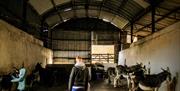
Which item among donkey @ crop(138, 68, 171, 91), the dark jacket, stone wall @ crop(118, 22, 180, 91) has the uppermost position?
stone wall @ crop(118, 22, 180, 91)

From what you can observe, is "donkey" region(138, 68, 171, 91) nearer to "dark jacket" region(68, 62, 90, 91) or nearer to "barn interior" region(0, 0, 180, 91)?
"barn interior" region(0, 0, 180, 91)

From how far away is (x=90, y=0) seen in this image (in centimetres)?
2175

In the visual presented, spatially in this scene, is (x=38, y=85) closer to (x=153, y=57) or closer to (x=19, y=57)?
(x=19, y=57)

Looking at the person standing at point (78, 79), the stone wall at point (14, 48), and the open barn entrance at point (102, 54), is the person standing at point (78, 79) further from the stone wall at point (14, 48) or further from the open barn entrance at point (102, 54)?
the open barn entrance at point (102, 54)

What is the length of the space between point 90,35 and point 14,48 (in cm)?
1586

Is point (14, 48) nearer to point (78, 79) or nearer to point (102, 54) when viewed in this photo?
point (78, 79)

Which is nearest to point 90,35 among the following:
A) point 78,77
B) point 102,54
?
point 102,54

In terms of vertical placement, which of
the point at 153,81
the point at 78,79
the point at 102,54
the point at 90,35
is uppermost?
the point at 90,35

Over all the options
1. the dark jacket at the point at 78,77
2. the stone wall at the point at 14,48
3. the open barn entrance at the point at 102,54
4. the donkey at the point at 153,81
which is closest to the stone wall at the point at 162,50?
the donkey at the point at 153,81

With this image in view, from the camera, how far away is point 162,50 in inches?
486

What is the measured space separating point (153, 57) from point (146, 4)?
366cm

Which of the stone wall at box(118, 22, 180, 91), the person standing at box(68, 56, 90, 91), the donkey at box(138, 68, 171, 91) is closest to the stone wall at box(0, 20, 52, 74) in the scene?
the person standing at box(68, 56, 90, 91)

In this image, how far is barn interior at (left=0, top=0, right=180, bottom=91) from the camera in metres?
11.8

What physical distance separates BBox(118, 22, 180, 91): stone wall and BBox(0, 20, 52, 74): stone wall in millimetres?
5631
